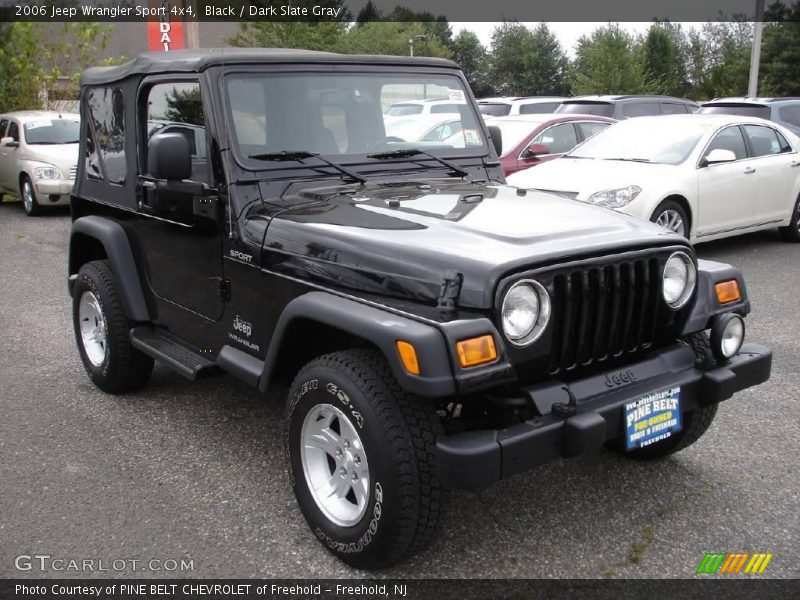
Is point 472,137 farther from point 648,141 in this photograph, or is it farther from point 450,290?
point 648,141

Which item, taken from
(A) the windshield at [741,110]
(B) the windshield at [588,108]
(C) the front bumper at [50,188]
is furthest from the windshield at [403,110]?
(B) the windshield at [588,108]

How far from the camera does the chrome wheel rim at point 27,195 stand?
12.9 metres

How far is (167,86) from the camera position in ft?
13.3

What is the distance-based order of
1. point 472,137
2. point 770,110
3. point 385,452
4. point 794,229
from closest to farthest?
point 385,452 < point 472,137 < point 794,229 < point 770,110

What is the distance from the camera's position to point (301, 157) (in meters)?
3.76

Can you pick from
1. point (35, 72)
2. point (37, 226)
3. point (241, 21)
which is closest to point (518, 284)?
point (37, 226)

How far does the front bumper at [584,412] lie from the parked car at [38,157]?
11.1m

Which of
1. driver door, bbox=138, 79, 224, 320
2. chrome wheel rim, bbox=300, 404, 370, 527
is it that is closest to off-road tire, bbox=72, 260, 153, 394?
driver door, bbox=138, 79, 224, 320

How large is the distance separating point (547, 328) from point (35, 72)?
1987cm

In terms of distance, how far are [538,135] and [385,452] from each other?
825 centimetres

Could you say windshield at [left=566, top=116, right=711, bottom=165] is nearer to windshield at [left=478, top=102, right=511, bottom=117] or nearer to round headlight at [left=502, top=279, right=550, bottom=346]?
round headlight at [left=502, top=279, right=550, bottom=346]

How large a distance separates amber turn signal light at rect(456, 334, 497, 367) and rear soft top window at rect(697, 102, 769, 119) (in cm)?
1199

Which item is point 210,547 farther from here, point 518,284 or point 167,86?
point 167,86

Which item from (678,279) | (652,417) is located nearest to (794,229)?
(678,279)
